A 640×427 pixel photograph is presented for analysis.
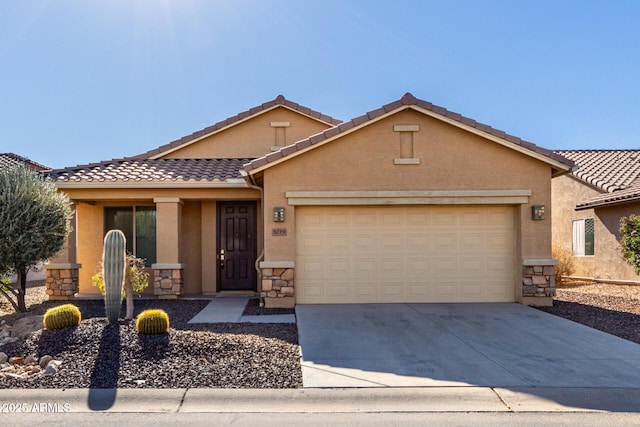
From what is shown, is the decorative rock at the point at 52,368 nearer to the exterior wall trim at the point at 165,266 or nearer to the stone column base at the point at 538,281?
the exterior wall trim at the point at 165,266

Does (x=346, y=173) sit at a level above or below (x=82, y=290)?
above

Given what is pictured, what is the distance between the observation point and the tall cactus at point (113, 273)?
7.02m

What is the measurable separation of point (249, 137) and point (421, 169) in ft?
20.7

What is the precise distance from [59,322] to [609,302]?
38.9 feet

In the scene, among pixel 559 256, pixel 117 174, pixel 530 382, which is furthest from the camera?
pixel 559 256

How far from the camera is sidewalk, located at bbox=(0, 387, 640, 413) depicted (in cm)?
439

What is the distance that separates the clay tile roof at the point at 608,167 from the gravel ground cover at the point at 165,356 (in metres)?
13.2

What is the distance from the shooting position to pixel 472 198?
9.60 m

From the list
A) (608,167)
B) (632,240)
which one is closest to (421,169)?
(632,240)

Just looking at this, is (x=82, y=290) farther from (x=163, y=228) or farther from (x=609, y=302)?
(x=609, y=302)

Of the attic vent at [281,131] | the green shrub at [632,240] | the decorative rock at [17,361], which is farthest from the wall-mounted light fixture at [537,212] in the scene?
the decorative rock at [17,361]

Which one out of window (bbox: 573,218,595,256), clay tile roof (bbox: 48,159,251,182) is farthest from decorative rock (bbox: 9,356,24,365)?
window (bbox: 573,218,595,256)

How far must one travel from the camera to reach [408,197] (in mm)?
9570

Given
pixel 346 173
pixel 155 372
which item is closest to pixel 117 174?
pixel 346 173
